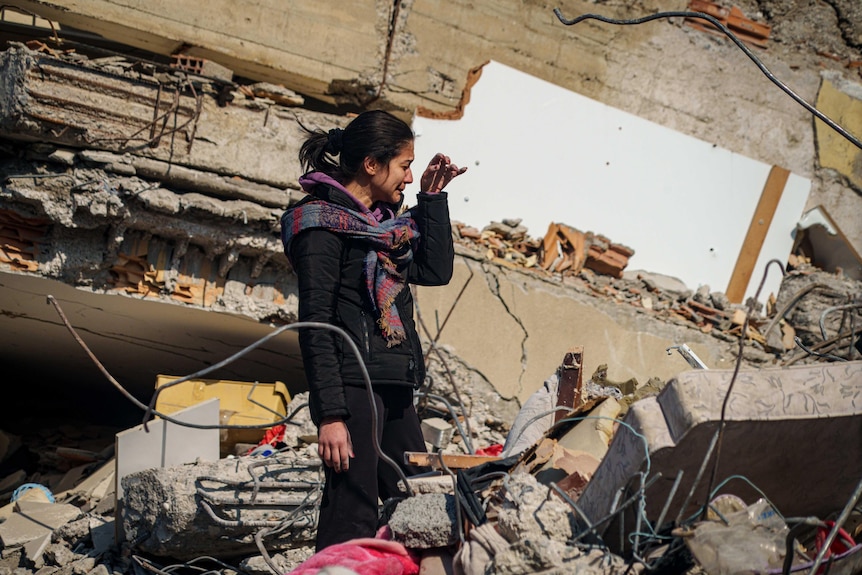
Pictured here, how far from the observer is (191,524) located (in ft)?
11.8

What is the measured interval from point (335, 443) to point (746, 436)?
123 cm

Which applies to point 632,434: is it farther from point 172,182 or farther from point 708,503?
point 172,182

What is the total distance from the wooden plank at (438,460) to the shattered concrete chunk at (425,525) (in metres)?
0.28

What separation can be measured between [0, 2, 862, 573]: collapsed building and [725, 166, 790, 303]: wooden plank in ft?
1.59

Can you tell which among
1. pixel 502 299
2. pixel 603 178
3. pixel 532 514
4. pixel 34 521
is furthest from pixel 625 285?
pixel 532 514

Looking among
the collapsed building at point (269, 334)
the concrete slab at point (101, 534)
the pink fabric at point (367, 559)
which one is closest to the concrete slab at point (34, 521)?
the collapsed building at point (269, 334)

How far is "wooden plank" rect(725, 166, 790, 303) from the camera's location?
7609 mm

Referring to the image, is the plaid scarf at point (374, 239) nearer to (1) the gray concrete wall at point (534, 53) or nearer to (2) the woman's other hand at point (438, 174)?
(2) the woman's other hand at point (438, 174)

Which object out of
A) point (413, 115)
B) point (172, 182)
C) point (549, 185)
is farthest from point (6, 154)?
point (549, 185)

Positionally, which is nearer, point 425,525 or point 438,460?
point 425,525

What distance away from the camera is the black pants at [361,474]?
8.71ft

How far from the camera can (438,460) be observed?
2830mm

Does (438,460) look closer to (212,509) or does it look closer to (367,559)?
(367,559)

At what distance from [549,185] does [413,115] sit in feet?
4.54
